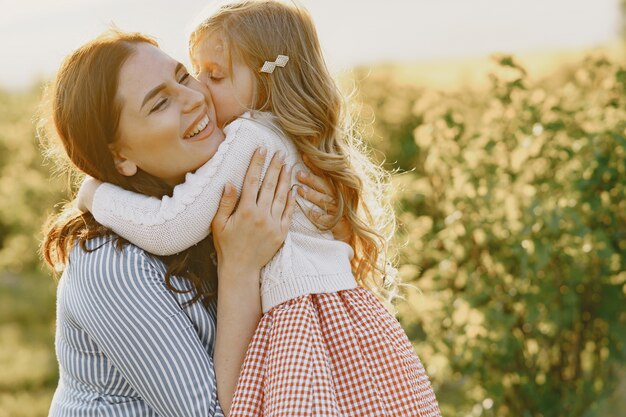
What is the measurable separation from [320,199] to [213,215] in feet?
1.06

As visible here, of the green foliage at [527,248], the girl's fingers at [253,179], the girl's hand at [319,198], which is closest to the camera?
the girl's fingers at [253,179]

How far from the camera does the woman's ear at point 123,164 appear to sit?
7.40 ft

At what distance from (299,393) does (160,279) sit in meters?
0.45

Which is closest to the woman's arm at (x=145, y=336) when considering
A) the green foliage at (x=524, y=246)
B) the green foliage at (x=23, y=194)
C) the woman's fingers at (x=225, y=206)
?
the woman's fingers at (x=225, y=206)

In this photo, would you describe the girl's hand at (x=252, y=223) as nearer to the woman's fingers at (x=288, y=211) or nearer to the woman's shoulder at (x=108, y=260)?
the woman's fingers at (x=288, y=211)

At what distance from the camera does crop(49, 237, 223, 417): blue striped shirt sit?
2.02 metres

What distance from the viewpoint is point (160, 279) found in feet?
7.01

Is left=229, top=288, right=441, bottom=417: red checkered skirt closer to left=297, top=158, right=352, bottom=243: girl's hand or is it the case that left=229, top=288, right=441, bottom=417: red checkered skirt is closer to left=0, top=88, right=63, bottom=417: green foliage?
left=297, top=158, right=352, bottom=243: girl's hand

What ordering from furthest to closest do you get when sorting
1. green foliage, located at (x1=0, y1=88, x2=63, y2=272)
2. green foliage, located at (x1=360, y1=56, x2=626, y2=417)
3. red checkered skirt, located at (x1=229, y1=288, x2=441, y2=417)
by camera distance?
green foliage, located at (x1=0, y1=88, x2=63, y2=272) → green foliage, located at (x1=360, y1=56, x2=626, y2=417) → red checkered skirt, located at (x1=229, y1=288, x2=441, y2=417)

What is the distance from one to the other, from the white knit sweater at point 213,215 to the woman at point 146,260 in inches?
1.4

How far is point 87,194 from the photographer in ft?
7.50

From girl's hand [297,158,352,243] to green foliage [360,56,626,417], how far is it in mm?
1076

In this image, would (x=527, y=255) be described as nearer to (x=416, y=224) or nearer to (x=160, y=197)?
(x=416, y=224)

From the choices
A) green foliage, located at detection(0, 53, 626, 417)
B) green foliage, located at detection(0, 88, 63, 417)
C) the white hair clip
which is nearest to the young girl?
the white hair clip
